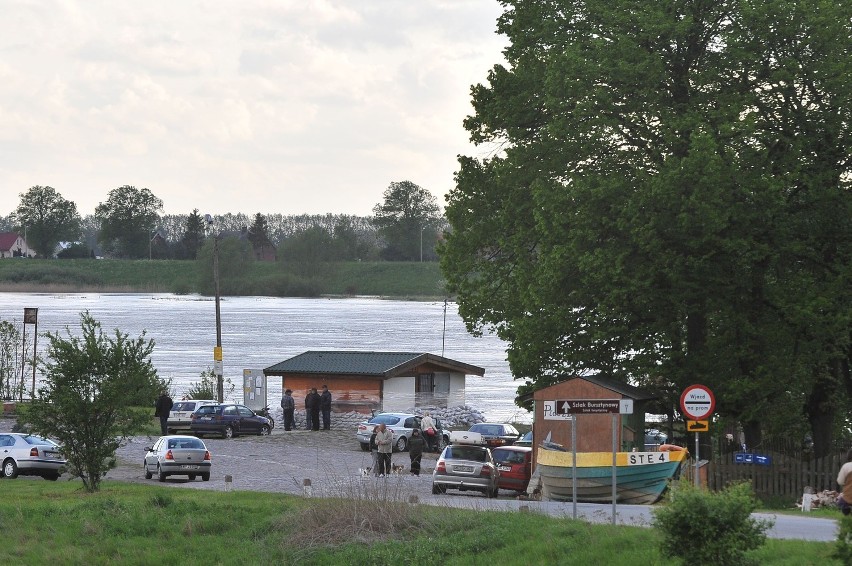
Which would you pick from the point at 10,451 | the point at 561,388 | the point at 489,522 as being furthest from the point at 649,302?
the point at 10,451

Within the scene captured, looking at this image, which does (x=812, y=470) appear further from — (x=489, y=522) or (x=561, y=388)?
(x=489, y=522)

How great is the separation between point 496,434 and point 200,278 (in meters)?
134

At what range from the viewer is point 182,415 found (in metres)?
46.6

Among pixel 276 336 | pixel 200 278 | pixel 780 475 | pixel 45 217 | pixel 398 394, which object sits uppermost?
pixel 45 217

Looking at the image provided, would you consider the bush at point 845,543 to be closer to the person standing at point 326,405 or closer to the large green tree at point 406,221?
the person standing at point 326,405

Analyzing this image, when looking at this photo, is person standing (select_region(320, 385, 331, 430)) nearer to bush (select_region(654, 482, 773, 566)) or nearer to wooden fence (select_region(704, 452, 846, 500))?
wooden fence (select_region(704, 452, 846, 500))

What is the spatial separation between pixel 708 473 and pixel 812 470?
226 centimetres

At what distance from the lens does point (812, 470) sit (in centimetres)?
2669

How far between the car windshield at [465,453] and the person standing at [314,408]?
1873 centimetres

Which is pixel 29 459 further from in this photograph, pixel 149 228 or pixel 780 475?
pixel 149 228

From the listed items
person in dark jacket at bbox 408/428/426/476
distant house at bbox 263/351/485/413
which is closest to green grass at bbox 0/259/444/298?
distant house at bbox 263/351/485/413

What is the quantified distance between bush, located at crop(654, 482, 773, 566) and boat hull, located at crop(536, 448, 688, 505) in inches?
440

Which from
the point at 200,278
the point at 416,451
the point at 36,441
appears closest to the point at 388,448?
the point at 416,451

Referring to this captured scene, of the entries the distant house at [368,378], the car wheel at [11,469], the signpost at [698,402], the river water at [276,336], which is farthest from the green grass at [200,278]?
the signpost at [698,402]
